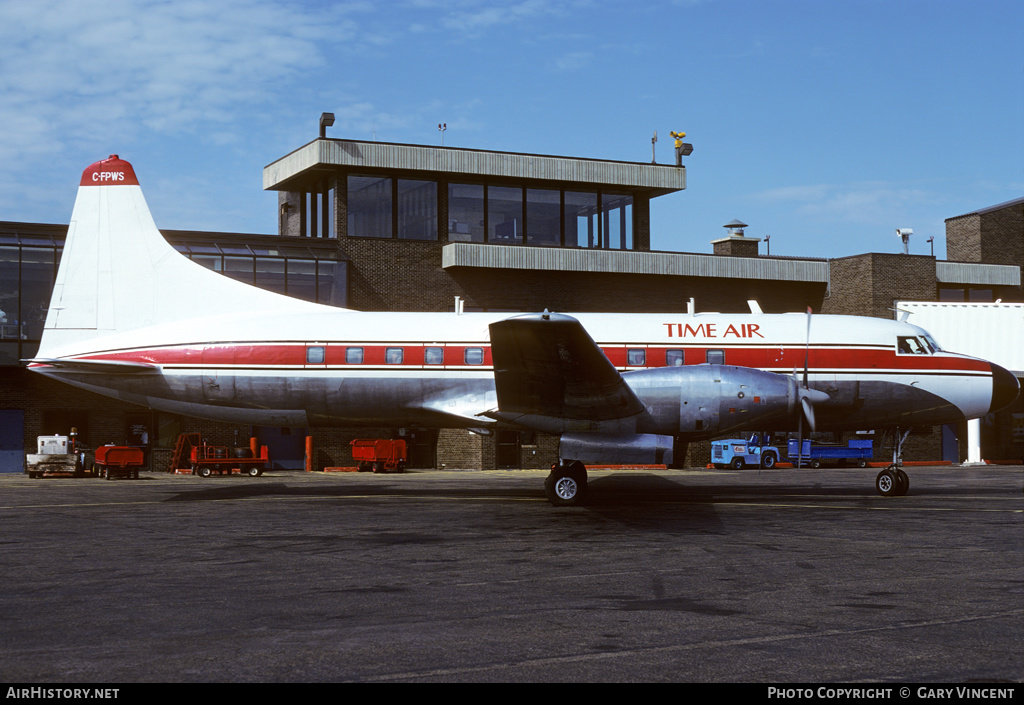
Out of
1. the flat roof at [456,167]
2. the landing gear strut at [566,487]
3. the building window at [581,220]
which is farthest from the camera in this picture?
the building window at [581,220]

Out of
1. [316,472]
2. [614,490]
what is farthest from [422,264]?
[614,490]

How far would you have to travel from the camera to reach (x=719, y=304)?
4603 centimetres

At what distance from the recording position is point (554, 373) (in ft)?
61.8

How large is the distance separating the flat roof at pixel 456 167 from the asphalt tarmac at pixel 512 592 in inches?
909

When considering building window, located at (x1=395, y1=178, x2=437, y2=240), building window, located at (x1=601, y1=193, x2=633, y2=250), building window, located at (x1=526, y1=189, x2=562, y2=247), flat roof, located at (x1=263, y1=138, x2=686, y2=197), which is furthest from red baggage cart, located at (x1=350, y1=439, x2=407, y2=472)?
building window, located at (x1=601, y1=193, x2=633, y2=250)

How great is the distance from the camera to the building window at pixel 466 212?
43.3 meters

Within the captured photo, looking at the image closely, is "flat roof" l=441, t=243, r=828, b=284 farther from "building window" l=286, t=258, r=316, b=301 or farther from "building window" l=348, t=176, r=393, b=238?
"building window" l=286, t=258, r=316, b=301

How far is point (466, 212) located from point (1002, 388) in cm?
2649

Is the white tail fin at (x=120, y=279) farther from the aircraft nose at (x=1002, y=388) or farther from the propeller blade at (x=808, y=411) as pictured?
the aircraft nose at (x=1002, y=388)

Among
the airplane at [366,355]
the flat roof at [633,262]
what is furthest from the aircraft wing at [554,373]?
the flat roof at [633,262]

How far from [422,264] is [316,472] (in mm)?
10825

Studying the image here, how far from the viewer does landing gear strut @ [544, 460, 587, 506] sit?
21.1 metres

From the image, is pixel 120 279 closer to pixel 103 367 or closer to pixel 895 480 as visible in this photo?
pixel 103 367

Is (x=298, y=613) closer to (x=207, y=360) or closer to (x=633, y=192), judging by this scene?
(x=207, y=360)
